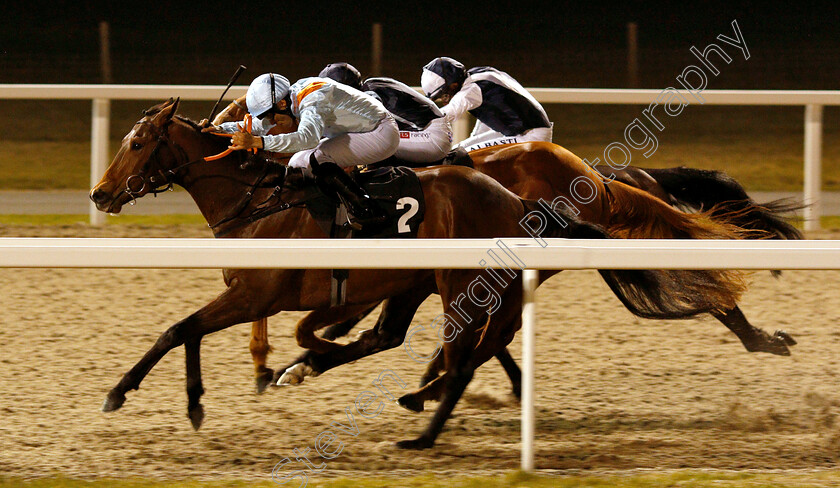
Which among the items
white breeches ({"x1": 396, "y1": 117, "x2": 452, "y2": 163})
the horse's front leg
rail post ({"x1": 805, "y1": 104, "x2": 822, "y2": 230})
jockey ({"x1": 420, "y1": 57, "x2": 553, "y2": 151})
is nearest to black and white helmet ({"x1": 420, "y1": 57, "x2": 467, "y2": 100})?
jockey ({"x1": 420, "y1": 57, "x2": 553, "y2": 151})

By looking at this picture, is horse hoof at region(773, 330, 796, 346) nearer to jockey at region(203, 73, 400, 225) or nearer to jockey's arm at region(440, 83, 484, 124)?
jockey's arm at region(440, 83, 484, 124)

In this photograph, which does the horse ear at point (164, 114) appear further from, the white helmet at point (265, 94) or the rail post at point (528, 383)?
the rail post at point (528, 383)

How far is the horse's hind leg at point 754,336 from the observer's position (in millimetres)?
5082

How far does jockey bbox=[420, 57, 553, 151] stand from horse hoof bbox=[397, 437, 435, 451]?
84.2 inches

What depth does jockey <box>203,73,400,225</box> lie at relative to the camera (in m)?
4.14

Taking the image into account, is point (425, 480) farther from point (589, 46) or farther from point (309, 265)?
point (589, 46)

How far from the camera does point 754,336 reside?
16.8 feet

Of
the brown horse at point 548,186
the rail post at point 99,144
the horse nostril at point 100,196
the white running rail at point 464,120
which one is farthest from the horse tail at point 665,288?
the rail post at point 99,144

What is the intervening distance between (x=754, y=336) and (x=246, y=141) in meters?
2.52

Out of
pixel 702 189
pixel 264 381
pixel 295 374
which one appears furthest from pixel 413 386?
pixel 702 189

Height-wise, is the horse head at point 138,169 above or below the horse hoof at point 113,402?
above

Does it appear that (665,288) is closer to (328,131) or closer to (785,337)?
(785,337)

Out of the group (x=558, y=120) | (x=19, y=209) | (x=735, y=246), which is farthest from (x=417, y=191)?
(x=558, y=120)

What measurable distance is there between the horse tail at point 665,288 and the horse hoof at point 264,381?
4.01 ft
